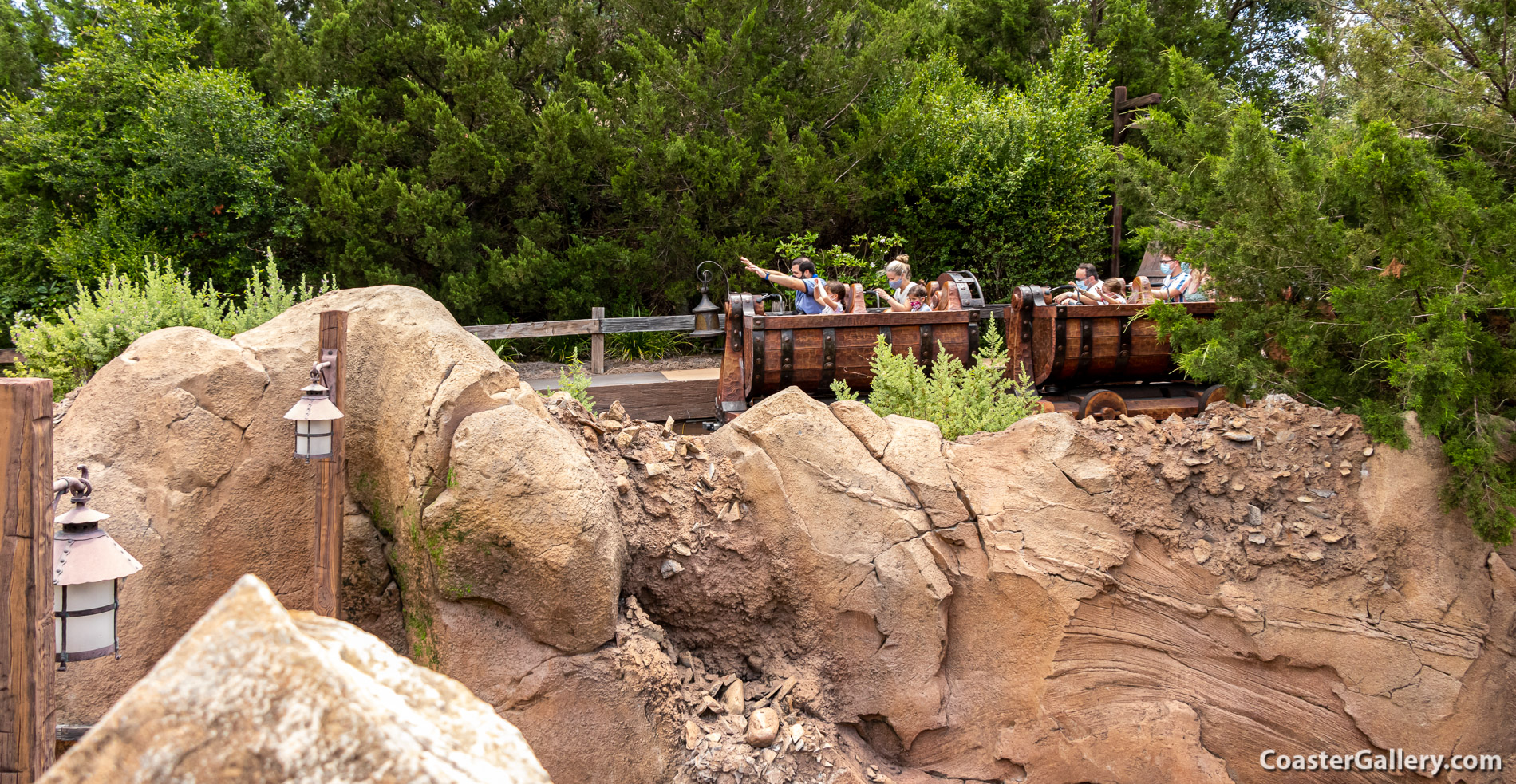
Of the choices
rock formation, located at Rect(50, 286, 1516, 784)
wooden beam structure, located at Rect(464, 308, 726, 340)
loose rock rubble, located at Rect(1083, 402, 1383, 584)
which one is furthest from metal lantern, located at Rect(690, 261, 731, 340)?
loose rock rubble, located at Rect(1083, 402, 1383, 584)

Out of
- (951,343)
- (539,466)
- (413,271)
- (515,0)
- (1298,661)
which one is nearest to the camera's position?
(539,466)

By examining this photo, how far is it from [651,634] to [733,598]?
515 millimetres

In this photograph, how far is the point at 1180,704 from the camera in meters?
4.49

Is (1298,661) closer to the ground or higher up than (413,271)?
closer to the ground

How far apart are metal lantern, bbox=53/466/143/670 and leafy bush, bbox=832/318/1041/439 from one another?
3666 mm

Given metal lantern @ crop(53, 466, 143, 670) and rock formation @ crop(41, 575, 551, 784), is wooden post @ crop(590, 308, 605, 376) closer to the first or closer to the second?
metal lantern @ crop(53, 466, 143, 670)

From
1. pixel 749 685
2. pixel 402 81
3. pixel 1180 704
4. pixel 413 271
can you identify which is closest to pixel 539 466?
pixel 749 685

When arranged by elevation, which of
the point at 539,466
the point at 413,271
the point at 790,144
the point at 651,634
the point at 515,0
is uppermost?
the point at 515,0

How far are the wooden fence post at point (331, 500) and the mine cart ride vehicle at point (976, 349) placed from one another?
419cm

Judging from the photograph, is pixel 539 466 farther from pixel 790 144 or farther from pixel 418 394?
pixel 790 144

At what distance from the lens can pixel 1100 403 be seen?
27.0 ft

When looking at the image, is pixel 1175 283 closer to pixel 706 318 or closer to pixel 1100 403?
pixel 1100 403

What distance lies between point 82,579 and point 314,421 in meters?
1.10

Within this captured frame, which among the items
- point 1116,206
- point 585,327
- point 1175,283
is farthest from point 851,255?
point 1175,283
